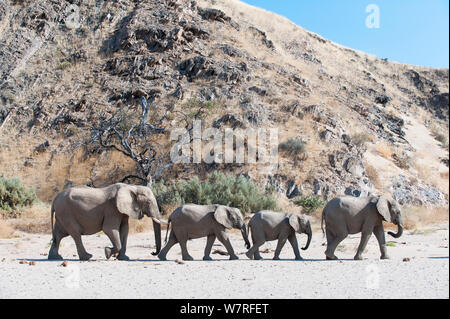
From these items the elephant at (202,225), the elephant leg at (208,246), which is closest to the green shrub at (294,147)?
the elephant at (202,225)

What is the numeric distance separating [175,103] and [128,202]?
18.5 m

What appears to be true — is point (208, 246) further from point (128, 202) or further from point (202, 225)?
point (128, 202)

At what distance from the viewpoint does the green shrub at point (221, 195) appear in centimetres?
1717

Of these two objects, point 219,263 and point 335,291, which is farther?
point 219,263

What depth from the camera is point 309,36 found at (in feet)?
160

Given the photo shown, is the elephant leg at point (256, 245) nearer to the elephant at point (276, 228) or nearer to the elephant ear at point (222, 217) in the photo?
the elephant at point (276, 228)

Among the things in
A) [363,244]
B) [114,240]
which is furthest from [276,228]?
[114,240]

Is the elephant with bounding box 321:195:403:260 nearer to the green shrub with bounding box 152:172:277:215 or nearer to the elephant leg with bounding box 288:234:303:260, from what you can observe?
the elephant leg with bounding box 288:234:303:260

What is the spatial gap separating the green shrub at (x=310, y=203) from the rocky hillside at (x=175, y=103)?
1.35 m

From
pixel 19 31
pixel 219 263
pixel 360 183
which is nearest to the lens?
pixel 219 263

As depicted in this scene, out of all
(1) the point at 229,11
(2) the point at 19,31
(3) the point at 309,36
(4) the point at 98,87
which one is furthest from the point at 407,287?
(3) the point at 309,36

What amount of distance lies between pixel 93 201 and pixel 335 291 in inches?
212

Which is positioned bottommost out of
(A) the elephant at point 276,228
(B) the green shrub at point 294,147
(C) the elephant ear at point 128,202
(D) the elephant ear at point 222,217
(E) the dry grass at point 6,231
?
(E) the dry grass at point 6,231

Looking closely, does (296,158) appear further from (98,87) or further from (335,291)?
(335,291)
